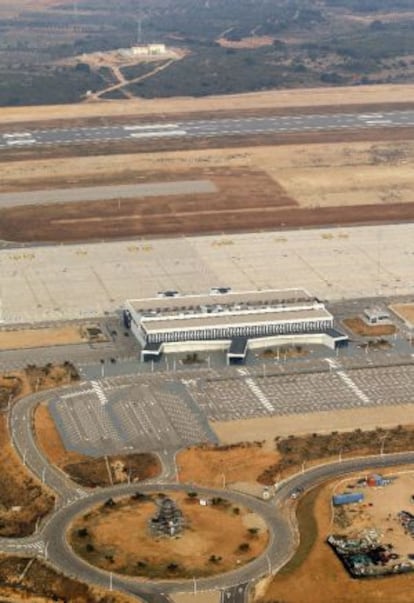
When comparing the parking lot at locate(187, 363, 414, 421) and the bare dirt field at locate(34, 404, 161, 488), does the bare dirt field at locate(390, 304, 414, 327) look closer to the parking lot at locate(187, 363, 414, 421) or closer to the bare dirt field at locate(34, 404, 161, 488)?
the parking lot at locate(187, 363, 414, 421)

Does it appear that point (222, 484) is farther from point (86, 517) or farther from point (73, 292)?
point (73, 292)

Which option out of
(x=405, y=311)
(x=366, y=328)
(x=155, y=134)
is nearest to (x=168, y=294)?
(x=366, y=328)

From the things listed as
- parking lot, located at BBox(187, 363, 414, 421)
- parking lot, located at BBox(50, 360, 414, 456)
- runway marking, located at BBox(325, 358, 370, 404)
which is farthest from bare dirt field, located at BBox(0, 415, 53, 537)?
runway marking, located at BBox(325, 358, 370, 404)

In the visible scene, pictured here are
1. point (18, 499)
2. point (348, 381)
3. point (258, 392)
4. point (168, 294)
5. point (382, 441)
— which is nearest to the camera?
point (18, 499)

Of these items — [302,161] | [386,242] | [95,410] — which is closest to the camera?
[95,410]

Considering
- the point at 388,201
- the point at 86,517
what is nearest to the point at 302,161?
the point at 388,201

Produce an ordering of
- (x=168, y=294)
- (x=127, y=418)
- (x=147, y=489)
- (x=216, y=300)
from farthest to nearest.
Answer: (x=168, y=294) < (x=216, y=300) < (x=127, y=418) < (x=147, y=489)

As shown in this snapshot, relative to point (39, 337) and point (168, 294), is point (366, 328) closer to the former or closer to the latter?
point (168, 294)
